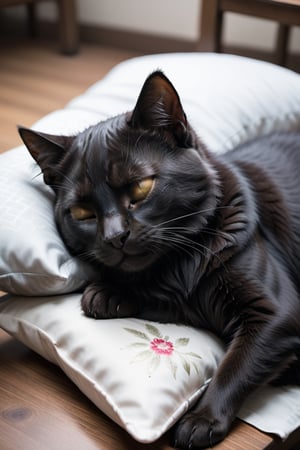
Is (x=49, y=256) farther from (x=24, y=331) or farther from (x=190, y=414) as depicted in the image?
(x=190, y=414)

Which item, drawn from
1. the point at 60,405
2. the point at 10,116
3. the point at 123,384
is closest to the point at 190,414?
the point at 123,384

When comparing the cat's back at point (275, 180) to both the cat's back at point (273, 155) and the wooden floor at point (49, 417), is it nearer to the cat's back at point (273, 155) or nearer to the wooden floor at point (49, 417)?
the cat's back at point (273, 155)

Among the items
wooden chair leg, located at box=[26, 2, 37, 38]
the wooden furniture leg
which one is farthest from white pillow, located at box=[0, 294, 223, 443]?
wooden chair leg, located at box=[26, 2, 37, 38]

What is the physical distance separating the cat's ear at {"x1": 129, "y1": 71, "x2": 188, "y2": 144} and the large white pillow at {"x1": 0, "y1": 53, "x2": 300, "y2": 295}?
30 centimetres

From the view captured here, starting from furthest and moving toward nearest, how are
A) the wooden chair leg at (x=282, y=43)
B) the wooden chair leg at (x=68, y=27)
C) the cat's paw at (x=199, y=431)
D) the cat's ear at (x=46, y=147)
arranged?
the wooden chair leg at (x=68, y=27) < the wooden chair leg at (x=282, y=43) < the cat's ear at (x=46, y=147) < the cat's paw at (x=199, y=431)

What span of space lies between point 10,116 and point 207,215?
5.31 feet

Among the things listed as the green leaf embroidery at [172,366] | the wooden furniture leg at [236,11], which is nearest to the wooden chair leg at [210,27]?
the wooden furniture leg at [236,11]

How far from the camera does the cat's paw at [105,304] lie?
1347mm

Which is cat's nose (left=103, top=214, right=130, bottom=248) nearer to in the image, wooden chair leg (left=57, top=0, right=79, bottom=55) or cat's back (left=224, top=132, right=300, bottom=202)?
cat's back (left=224, top=132, right=300, bottom=202)

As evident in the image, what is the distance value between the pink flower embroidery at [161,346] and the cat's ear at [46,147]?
1.33 feet

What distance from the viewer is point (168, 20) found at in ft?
11.7

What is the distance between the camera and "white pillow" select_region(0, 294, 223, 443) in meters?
1.17

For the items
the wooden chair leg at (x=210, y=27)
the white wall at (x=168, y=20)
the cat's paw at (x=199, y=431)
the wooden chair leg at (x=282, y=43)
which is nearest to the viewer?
the cat's paw at (x=199, y=431)

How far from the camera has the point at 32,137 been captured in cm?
138
